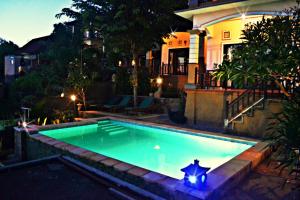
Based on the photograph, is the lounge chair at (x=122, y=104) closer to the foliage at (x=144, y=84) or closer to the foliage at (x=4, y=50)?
the foliage at (x=144, y=84)

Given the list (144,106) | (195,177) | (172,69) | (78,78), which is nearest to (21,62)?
(78,78)

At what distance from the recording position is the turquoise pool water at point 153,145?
6.42 meters

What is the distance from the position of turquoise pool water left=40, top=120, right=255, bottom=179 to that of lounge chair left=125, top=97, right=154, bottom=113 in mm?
2135

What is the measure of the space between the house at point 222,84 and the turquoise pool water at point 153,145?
116 centimetres

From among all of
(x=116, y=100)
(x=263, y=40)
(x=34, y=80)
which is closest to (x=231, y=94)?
(x=263, y=40)

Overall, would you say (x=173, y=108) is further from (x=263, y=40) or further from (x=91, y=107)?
(x=263, y=40)

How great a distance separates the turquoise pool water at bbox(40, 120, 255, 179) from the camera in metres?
6.42

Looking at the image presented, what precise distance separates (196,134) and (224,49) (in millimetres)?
6261

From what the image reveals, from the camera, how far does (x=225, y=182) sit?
3818mm

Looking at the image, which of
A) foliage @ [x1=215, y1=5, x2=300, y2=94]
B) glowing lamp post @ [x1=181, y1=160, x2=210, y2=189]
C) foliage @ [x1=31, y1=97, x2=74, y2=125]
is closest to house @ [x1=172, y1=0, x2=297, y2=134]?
foliage @ [x1=215, y1=5, x2=300, y2=94]

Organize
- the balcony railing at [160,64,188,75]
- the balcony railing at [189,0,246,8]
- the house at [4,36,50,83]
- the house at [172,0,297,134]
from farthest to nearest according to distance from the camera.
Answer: the house at [4,36,50,83] < the balcony railing at [160,64,188,75] < the balcony railing at [189,0,246,8] < the house at [172,0,297,134]

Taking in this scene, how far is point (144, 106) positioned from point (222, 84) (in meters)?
4.41

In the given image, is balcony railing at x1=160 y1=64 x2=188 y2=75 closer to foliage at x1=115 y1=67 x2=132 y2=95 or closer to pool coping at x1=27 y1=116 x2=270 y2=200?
foliage at x1=115 y1=67 x2=132 y2=95

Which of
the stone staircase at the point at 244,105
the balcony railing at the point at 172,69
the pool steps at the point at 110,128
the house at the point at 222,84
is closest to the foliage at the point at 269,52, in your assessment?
the stone staircase at the point at 244,105
